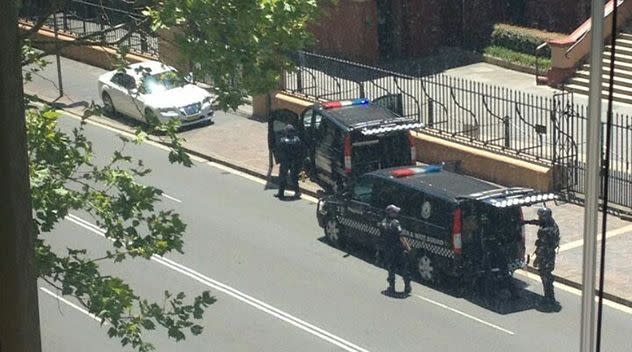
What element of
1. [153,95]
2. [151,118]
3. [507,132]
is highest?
[151,118]

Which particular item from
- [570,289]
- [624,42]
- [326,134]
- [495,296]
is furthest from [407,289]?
[624,42]

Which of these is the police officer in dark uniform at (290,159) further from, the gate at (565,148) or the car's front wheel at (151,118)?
the car's front wheel at (151,118)

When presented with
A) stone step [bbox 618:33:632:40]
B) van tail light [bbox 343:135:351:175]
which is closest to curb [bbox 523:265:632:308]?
van tail light [bbox 343:135:351:175]

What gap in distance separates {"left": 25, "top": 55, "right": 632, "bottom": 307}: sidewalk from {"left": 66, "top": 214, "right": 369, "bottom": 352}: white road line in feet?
4.20

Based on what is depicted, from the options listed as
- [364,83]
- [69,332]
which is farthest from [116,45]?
[364,83]

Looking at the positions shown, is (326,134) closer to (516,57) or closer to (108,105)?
(108,105)

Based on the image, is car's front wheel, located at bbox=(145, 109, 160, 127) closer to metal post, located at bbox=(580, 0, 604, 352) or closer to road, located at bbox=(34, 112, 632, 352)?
road, located at bbox=(34, 112, 632, 352)

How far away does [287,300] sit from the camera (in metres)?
15.3

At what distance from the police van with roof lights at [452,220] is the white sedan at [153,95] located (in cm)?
231

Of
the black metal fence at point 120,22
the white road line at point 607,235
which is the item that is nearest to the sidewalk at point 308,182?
the white road line at point 607,235

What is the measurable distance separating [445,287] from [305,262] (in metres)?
2.09

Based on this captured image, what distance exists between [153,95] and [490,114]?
7929 mm

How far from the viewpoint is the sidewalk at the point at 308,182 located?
48.6 ft

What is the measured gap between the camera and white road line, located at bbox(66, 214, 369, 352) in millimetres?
14430
